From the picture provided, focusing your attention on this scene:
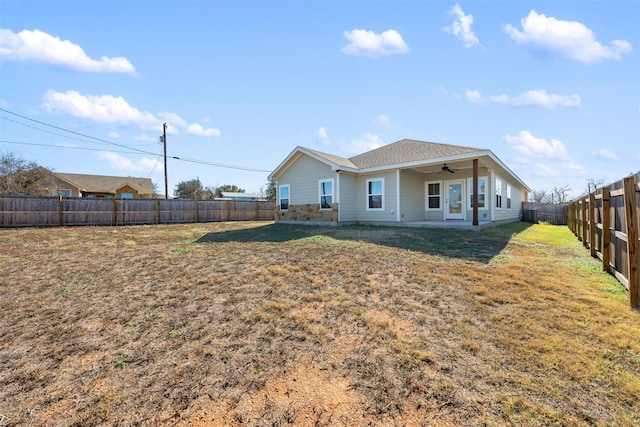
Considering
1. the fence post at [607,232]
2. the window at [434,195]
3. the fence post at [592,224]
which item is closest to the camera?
the fence post at [607,232]

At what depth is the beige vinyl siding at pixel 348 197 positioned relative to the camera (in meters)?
13.1

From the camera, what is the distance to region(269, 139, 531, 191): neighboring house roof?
10.9m

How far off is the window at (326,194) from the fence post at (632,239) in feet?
32.9

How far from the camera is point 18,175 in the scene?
2041 centimetres

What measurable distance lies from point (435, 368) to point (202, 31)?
38.6 ft

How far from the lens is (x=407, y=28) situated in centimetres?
828

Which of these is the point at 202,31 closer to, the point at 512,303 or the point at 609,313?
the point at 512,303

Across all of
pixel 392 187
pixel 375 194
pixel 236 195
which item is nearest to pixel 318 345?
pixel 392 187

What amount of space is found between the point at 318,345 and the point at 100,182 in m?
38.8

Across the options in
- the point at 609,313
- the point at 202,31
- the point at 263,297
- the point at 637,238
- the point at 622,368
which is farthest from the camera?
the point at 202,31

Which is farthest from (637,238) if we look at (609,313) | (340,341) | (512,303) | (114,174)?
(114,174)

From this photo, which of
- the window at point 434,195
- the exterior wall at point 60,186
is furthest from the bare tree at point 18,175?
the window at point 434,195

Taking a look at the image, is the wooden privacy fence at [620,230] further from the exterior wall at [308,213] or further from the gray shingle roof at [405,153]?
the exterior wall at [308,213]

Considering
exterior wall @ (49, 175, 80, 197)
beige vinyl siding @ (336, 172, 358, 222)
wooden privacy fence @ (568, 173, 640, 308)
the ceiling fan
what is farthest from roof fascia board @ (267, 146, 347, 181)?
exterior wall @ (49, 175, 80, 197)
